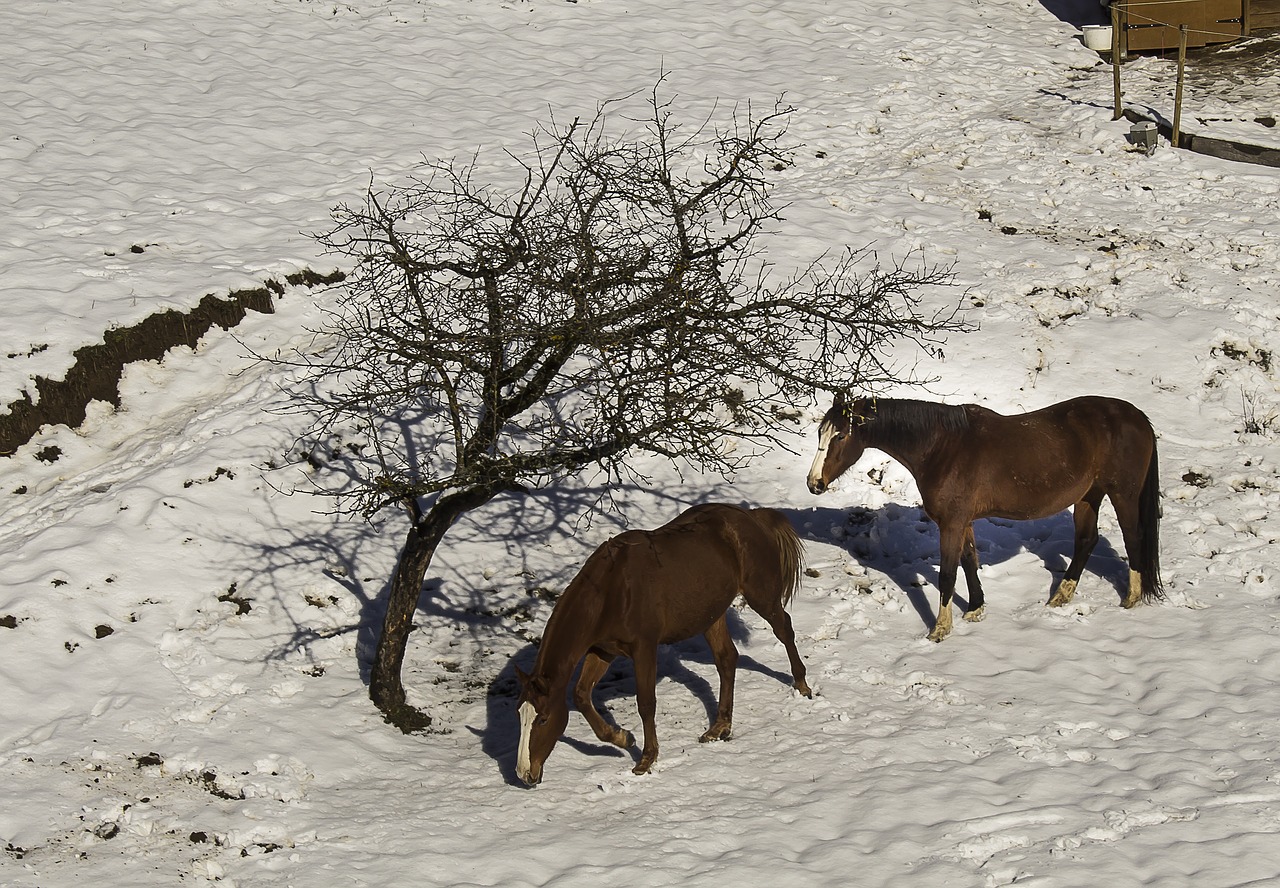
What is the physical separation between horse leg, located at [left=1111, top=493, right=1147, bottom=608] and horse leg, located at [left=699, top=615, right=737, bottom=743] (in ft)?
12.7

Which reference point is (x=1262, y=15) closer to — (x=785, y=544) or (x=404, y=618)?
(x=785, y=544)

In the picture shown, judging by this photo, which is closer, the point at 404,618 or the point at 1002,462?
the point at 404,618

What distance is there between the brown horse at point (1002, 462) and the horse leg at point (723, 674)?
66.8 inches

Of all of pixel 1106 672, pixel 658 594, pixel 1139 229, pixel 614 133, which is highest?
pixel 614 133

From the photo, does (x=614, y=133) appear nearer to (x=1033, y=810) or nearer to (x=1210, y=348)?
(x=1210, y=348)

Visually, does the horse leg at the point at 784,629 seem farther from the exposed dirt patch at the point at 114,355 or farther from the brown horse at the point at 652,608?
the exposed dirt patch at the point at 114,355

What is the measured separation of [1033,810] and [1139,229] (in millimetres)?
10997

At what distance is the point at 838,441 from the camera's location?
31.9 ft

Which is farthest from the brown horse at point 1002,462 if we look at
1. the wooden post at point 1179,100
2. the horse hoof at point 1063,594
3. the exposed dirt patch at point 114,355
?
the wooden post at point 1179,100

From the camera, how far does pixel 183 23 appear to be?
70.9ft

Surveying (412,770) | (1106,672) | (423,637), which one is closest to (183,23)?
(423,637)

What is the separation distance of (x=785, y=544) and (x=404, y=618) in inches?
120

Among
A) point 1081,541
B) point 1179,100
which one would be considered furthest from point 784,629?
point 1179,100

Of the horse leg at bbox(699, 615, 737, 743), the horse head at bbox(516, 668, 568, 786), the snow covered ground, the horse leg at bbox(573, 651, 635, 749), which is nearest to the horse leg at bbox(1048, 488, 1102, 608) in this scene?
the snow covered ground
